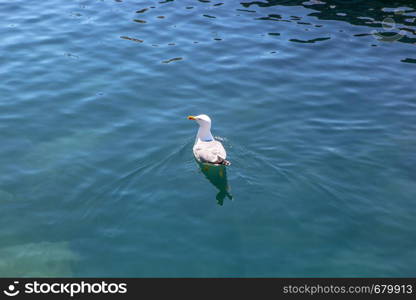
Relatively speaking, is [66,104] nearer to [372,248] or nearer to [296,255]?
[296,255]

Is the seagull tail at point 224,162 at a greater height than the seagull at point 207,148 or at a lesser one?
lesser

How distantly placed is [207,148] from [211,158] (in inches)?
20.2

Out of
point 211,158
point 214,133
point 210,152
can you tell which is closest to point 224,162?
point 211,158

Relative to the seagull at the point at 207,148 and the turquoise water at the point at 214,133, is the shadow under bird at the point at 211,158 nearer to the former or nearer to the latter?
the seagull at the point at 207,148

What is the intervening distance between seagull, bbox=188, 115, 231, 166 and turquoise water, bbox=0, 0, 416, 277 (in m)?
0.53

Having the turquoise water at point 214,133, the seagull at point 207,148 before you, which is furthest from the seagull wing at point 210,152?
the turquoise water at point 214,133

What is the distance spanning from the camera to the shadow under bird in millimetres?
15584

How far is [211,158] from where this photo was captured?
620 inches

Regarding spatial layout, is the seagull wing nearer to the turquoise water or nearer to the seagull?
the seagull

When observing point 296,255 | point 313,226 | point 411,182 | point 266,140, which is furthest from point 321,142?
point 296,255

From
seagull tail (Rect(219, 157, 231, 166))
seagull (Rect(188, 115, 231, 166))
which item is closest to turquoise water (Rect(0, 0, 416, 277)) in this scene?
seagull tail (Rect(219, 157, 231, 166))

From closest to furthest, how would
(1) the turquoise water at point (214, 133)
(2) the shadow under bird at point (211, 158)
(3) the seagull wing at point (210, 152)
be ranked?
1. (1) the turquoise water at point (214, 133)
2. (2) the shadow under bird at point (211, 158)
3. (3) the seagull wing at point (210, 152)

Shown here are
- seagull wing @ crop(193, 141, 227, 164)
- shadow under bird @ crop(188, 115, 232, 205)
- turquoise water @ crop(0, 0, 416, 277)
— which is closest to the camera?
turquoise water @ crop(0, 0, 416, 277)

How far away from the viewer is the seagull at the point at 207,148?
51.7 feet
